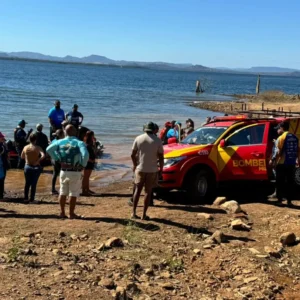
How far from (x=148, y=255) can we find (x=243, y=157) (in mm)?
4391

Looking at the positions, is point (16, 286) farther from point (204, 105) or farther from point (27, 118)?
point (204, 105)

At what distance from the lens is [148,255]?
6.22 m

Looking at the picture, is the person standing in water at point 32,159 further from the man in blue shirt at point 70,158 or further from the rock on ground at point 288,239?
the rock on ground at point 288,239

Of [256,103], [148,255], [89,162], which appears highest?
[256,103]

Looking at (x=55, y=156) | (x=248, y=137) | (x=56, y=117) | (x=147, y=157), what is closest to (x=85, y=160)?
(x=55, y=156)

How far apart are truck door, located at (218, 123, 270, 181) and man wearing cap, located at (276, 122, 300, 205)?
1.68 feet

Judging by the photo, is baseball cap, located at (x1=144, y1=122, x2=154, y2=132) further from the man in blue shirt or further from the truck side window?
the truck side window

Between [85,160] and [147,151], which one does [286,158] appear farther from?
[85,160]

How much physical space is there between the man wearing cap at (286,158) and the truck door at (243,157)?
20.2 inches

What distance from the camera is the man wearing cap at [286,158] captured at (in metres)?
9.32

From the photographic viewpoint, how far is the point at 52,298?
4.83 meters

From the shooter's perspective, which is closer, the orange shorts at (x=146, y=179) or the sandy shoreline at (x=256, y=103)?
the orange shorts at (x=146, y=179)

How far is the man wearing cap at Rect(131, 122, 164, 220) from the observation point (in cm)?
783

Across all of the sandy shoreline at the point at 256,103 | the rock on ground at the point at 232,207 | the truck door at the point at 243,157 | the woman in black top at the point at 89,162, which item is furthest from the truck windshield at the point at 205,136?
the sandy shoreline at the point at 256,103
